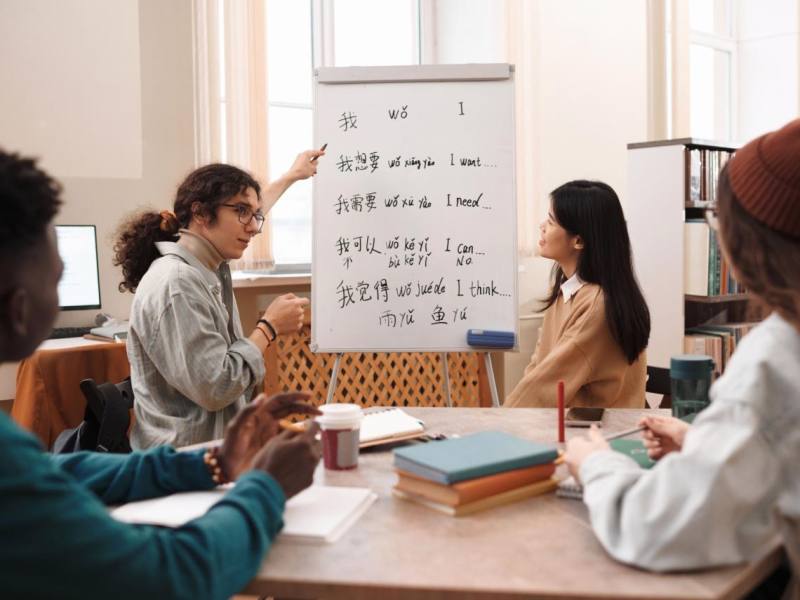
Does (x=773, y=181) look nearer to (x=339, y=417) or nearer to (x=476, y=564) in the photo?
(x=476, y=564)

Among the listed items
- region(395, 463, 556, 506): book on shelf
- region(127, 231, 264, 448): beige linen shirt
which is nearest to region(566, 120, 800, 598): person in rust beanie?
region(395, 463, 556, 506): book on shelf

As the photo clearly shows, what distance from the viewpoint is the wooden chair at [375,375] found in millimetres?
3539

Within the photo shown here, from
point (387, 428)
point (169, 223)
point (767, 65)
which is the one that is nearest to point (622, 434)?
point (387, 428)

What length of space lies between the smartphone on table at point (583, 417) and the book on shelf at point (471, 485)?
17.4 inches

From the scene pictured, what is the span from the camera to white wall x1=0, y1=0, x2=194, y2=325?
295 centimetres

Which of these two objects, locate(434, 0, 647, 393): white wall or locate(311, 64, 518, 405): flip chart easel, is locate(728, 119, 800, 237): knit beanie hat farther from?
locate(434, 0, 647, 393): white wall

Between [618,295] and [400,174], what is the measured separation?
2.68ft

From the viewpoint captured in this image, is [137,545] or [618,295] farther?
[618,295]

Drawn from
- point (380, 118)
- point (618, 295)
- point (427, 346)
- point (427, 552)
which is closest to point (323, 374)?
point (427, 346)

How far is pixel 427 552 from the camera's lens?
107 cm

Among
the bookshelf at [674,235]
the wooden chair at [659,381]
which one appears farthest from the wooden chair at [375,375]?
the wooden chair at [659,381]

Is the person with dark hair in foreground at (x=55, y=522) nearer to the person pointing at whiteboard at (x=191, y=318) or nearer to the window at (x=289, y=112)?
the person pointing at whiteboard at (x=191, y=318)

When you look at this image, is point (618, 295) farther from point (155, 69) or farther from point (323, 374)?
point (155, 69)

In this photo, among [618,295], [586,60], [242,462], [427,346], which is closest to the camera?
[242,462]
